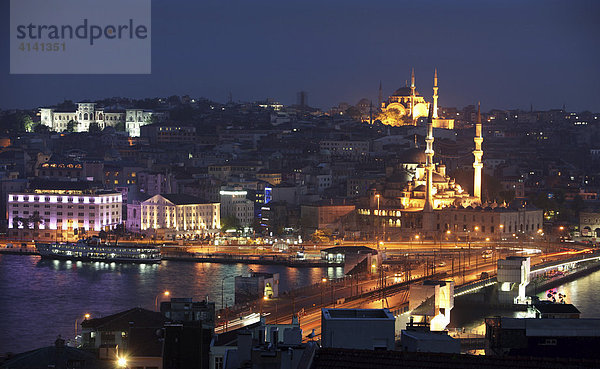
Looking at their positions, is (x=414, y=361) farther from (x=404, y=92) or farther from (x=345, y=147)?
(x=404, y=92)

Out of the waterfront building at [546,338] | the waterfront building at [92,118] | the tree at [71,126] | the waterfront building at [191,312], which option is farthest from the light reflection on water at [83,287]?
the waterfront building at [92,118]

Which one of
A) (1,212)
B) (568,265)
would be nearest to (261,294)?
(568,265)

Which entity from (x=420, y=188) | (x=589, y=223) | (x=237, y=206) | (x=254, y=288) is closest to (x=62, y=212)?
(x=237, y=206)

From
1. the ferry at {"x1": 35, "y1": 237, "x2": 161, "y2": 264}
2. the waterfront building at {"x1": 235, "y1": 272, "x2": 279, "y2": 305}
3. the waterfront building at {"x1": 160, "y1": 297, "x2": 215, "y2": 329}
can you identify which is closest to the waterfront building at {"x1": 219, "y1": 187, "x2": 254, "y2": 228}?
the ferry at {"x1": 35, "y1": 237, "x2": 161, "y2": 264}

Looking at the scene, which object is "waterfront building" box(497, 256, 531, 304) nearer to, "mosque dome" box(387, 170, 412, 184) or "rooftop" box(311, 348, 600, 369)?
"mosque dome" box(387, 170, 412, 184)

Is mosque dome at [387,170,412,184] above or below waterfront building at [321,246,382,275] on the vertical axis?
above

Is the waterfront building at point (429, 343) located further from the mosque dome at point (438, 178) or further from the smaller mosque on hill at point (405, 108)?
the smaller mosque on hill at point (405, 108)
